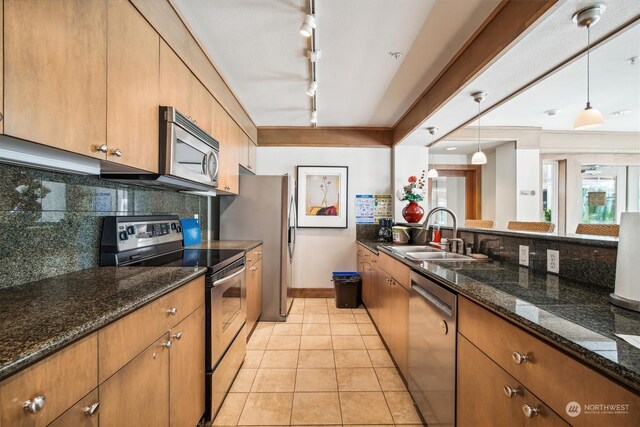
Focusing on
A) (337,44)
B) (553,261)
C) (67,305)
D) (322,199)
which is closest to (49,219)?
(67,305)

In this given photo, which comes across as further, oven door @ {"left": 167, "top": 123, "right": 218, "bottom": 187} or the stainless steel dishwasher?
oven door @ {"left": 167, "top": 123, "right": 218, "bottom": 187}

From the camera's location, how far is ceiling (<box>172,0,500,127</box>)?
170 centimetres

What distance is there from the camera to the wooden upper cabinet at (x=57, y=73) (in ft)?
2.64

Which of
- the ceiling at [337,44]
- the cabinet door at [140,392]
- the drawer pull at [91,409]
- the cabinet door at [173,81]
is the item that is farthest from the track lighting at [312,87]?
the drawer pull at [91,409]

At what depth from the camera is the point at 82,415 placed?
711 mm

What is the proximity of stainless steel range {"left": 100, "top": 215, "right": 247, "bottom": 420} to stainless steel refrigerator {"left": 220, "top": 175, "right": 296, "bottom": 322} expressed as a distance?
905 millimetres

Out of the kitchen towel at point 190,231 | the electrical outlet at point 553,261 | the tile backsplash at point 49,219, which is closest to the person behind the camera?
the tile backsplash at point 49,219

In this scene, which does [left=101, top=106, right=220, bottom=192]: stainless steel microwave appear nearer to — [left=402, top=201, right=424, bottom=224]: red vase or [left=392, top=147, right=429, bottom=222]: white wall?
[left=402, top=201, right=424, bottom=224]: red vase

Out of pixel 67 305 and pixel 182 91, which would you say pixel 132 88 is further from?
pixel 67 305

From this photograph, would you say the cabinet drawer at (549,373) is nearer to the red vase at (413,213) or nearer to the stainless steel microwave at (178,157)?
the stainless steel microwave at (178,157)

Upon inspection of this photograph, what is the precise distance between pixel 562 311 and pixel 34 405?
1410 millimetres

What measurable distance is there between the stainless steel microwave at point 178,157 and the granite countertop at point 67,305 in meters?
0.54

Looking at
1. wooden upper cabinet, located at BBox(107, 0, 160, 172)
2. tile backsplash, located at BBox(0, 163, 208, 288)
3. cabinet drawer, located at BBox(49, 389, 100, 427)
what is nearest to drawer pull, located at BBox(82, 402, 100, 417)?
cabinet drawer, located at BBox(49, 389, 100, 427)

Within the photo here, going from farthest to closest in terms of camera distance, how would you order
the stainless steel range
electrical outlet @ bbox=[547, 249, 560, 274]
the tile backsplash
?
the stainless steel range, electrical outlet @ bbox=[547, 249, 560, 274], the tile backsplash
